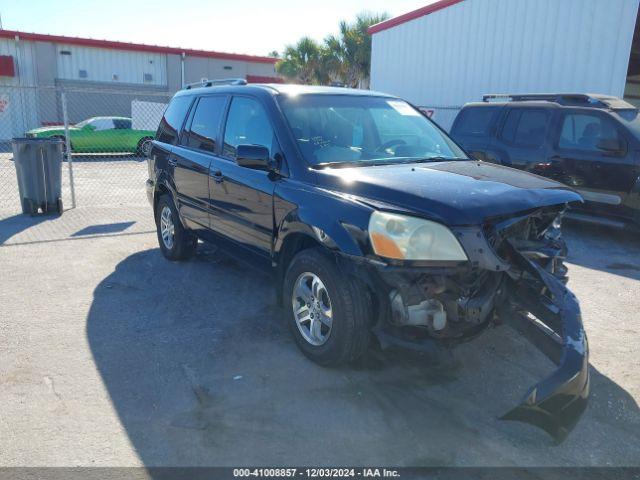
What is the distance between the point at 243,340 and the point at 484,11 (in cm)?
1273

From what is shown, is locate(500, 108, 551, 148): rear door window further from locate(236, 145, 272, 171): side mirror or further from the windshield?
Result: locate(236, 145, 272, 171): side mirror

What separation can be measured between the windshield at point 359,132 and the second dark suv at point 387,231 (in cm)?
1

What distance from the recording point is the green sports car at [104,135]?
736 inches

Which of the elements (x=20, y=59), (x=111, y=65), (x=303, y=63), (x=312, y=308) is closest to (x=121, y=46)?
(x=111, y=65)

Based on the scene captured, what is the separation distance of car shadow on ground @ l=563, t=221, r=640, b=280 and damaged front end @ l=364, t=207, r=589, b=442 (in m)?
3.51

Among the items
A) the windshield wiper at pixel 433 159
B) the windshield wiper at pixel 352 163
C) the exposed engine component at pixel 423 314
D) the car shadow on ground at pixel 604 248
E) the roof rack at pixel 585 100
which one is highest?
the roof rack at pixel 585 100

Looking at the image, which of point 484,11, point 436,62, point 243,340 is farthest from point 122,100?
point 243,340

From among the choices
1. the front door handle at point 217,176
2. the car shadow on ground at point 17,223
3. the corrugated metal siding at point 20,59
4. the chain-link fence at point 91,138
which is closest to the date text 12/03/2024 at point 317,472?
the front door handle at point 217,176

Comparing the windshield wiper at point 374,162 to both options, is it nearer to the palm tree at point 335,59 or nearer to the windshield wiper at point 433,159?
the windshield wiper at point 433,159

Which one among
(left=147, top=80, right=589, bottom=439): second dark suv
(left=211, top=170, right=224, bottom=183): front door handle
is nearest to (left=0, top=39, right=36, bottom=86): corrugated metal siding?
(left=211, top=170, right=224, bottom=183): front door handle

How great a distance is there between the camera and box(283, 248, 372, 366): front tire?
3389 millimetres

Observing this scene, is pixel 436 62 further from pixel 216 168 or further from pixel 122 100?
pixel 122 100

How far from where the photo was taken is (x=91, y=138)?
18.9 metres

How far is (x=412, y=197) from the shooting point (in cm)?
326
